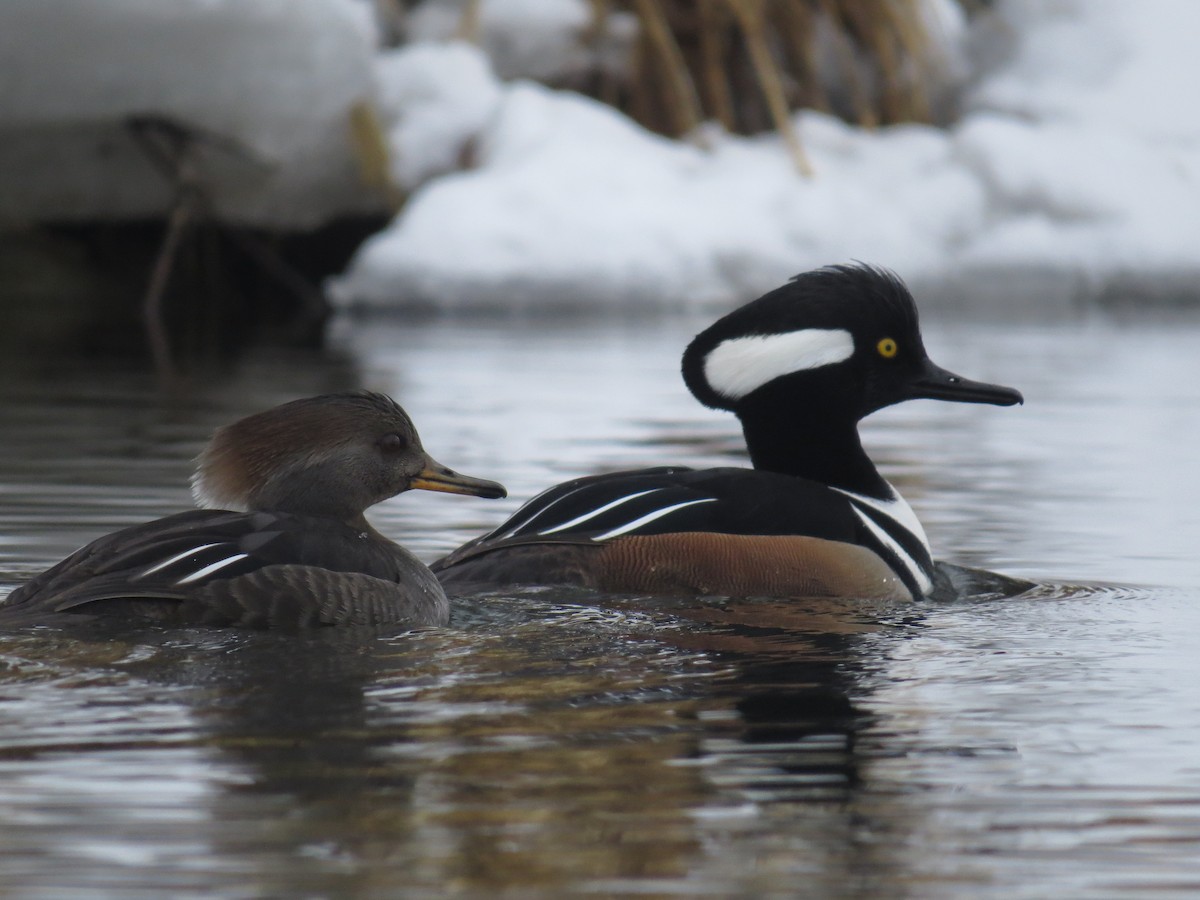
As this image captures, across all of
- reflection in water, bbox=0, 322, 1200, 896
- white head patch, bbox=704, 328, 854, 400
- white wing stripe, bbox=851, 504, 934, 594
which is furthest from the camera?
white head patch, bbox=704, 328, 854, 400

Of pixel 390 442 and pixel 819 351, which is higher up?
pixel 819 351

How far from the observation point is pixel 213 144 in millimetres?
13750

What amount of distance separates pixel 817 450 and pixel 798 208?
327 inches

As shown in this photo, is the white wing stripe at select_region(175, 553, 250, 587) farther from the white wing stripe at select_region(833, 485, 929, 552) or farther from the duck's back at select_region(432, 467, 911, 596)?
the white wing stripe at select_region(833, 485, 929, 552)

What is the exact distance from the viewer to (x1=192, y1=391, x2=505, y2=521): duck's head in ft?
14.7

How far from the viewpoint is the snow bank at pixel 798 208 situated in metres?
13.0

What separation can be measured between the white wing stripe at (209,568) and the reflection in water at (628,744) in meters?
0.12

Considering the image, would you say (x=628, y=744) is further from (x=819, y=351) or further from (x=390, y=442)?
(x=819, y=351)

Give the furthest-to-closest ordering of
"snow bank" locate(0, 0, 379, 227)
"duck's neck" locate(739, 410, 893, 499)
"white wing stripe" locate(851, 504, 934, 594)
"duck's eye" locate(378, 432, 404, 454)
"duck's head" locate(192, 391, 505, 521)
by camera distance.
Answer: "snow bank" locate(0, 0, 379, 227) → "duck's neck" locate(739, 410, 893, 499) → "white wing stripe" locate(851, 504, 934, 594) → "duck's eye" locate(378, 432, 404, 454) → "duck's head" locate(192, 391, 505, 521)

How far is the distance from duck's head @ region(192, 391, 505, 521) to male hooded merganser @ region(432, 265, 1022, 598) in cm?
26

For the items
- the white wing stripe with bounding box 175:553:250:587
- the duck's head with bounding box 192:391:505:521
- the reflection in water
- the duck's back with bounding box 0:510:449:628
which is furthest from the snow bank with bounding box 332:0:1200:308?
the white wing stripe with bounding box 175:553:250:587

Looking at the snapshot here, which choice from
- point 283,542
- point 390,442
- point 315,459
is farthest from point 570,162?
point 283,542

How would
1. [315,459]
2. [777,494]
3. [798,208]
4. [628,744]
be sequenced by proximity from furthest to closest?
[798,208] → [777,494] → [315,459] → [628,744]

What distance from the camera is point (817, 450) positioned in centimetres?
530
